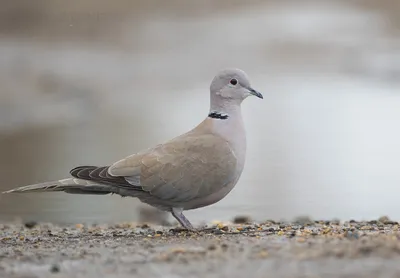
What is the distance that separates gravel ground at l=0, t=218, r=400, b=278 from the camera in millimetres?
4531

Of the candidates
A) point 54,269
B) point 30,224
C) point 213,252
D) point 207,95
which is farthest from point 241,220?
point 207,95

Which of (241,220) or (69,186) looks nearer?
(69,186)

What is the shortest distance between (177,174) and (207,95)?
9063 millimetres

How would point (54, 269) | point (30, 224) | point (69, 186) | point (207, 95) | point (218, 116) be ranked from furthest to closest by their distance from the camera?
1. point (207, 95)
2. point (30, 224)
3. point (218, 116)
4. point (69, 186)
5. point (54, 269)

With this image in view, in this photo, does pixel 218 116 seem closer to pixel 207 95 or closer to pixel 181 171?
pixel 181 171

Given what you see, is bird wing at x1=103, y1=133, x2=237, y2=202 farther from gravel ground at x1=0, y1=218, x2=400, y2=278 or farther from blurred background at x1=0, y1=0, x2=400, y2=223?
blurred background at x1=0, y1=0, x2=400, y2=223

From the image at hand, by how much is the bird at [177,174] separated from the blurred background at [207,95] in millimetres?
1838

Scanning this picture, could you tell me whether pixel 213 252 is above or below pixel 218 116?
below

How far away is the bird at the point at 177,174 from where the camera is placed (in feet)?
22.0

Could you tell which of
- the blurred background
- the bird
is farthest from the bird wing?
the blurred background

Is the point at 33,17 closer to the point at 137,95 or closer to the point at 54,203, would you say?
the point at 137,95

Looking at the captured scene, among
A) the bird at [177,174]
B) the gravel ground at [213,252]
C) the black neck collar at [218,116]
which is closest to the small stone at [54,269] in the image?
the gravel ground at [213,252]

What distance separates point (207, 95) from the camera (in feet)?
51.8

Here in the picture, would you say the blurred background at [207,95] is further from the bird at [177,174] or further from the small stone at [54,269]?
the small stone at [54,269]
